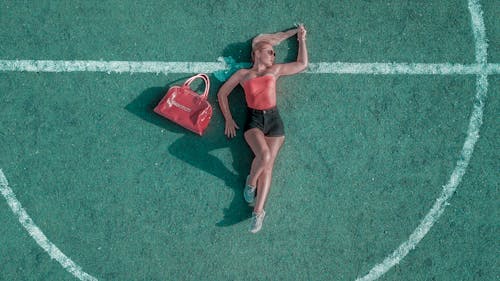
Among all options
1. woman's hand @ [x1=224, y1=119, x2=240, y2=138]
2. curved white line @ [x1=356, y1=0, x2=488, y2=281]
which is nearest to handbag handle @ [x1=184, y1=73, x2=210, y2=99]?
woman's hand @ [x1=224, y1=119, x2=240, y2=138]

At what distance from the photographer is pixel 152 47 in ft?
22.1

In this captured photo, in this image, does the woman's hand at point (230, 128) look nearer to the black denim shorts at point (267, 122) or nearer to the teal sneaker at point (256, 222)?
the black denim shorts at point (267, 122)

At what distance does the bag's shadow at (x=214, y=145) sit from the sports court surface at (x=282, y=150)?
5cm

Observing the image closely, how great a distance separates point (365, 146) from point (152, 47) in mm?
3002

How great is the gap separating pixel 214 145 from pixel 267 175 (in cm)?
81

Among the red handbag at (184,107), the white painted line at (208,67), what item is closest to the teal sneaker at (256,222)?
the red handbag at (184,107)

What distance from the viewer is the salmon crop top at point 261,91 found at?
21.0 feet

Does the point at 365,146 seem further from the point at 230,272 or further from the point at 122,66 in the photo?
the point at 122,66

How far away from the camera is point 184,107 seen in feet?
21.4

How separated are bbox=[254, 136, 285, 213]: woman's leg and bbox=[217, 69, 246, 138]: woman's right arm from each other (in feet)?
1.59

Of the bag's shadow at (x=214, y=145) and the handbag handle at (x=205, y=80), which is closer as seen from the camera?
the handbag handle at (x=205, y=80)

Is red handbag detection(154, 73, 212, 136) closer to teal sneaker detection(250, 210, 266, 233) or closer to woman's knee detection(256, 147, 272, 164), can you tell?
woman's knee detection(256, 147, 272, 164)

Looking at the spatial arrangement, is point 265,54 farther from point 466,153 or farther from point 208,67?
point 466,153

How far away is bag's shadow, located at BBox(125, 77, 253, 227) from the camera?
266 inches
